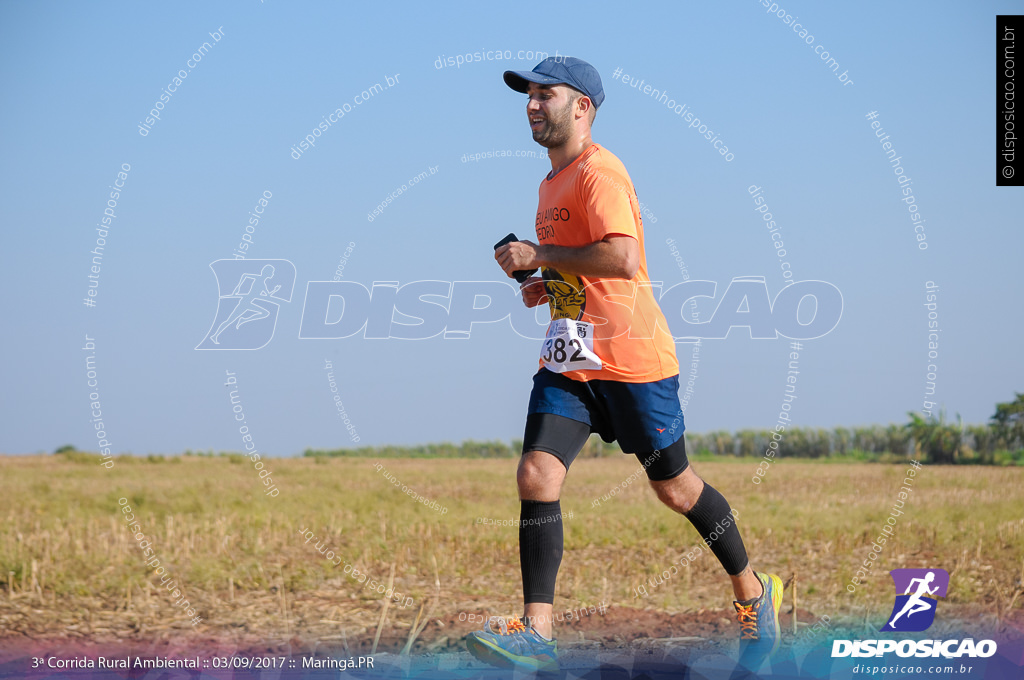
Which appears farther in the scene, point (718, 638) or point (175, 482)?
point (175, 482)

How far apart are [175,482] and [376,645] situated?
862 cm

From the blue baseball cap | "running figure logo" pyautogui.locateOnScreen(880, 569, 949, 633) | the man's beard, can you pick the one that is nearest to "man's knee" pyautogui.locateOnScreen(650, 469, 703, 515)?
"running figure logo" pyautogui.locateOnScreen(880, 569, 949, 633)

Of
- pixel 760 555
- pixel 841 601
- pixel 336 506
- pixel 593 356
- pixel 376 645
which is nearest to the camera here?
pixel 593 356

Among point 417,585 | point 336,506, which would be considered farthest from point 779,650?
point 336,506

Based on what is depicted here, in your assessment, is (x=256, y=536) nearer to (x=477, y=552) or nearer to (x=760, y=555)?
(x=477, y=552)

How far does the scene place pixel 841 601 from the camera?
6340mm

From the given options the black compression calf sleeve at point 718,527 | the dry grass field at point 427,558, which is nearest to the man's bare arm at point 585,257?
the black compression calf sleeve at point 718,527

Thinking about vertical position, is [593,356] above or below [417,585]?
above

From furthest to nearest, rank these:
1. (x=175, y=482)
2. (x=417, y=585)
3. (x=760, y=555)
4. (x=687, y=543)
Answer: (x=175, y=482) → (x=687, y=543) → (x=760, y=555) → (x=417, y=585)

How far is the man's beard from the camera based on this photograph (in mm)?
4484

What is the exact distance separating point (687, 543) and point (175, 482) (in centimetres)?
766

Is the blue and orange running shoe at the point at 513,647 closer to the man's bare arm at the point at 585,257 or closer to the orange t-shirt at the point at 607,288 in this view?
the orange t-shirt at the point at 607,288

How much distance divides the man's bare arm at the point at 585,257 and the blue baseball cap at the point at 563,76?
863mm

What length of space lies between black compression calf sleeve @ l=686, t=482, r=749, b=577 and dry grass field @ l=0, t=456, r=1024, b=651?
742 millimetres
